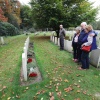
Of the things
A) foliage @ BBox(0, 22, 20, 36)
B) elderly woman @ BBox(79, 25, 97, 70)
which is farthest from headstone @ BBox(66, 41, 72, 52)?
foliage @ BBox(0, 22, 20, 36)

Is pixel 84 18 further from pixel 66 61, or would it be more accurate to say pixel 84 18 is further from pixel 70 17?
pixel 66 61

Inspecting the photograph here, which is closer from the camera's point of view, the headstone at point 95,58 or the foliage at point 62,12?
the headstone at point 95,58

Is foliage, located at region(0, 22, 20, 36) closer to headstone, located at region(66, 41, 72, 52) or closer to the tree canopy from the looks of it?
the tree canopy

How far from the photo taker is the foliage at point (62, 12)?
576 inches

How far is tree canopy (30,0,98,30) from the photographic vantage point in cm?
1464

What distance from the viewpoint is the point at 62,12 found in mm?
14695

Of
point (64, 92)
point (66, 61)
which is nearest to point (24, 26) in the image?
point (66, 61)

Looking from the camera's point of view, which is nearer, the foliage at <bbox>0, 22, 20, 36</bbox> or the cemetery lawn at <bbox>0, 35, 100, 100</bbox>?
the cemetery lawn at <bbox>0, 35, 100, 100</bbox>

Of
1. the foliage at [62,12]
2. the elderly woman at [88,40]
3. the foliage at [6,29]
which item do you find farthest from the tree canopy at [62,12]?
the elderly woman at [88,40]

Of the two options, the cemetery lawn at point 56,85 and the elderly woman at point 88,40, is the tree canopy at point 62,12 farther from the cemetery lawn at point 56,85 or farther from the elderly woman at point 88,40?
the cemetery lawn at point 56,85

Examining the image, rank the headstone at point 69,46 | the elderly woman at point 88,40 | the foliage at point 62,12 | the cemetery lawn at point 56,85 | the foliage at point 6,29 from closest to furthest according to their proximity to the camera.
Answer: the cemetery lawn at point 56,85, the elderly woman at point 88,40, the headstone at point 69,46, the foliage at point 62,12, the foliage at point 6,29

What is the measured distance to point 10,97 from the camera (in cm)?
365

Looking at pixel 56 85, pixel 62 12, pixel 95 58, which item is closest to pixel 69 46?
pixel 95 58

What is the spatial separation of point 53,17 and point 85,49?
10.7 metres
